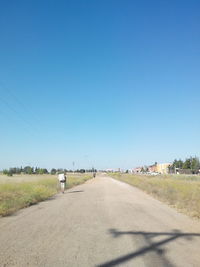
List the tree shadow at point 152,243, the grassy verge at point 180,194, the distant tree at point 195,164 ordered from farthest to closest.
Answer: the distant tree at point 195,164 → the grassy verge at point 180,194 → the tree shadow at point 152,243

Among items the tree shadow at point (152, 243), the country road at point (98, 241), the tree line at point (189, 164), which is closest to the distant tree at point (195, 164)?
the tree line at point (189, 164)

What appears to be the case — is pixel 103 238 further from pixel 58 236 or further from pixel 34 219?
pixel 34 219

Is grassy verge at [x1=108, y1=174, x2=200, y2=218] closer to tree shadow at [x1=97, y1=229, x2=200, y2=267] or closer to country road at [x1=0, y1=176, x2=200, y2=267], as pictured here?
country road at [x1=0, y1=176, x2=200, y2=267]

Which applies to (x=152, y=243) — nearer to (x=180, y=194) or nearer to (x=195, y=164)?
(x=180, y=194)

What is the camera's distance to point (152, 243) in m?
7.36

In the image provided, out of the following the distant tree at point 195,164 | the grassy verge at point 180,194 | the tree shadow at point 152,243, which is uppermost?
the distant tree at point 195,164

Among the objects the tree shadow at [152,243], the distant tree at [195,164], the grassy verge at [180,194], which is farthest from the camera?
the distant tree at [195,164]

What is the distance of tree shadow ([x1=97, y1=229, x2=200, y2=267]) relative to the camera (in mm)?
5766

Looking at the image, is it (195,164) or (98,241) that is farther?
(195,164)

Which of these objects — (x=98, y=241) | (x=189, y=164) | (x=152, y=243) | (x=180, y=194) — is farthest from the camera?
(x=189, y=164)

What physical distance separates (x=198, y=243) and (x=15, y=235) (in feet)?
14.5

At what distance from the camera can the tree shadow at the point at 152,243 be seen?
577 centimetres

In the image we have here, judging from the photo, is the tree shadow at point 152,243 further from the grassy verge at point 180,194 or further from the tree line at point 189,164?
the tree line at point 189,164

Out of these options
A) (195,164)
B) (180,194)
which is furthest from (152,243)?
(195,164)
